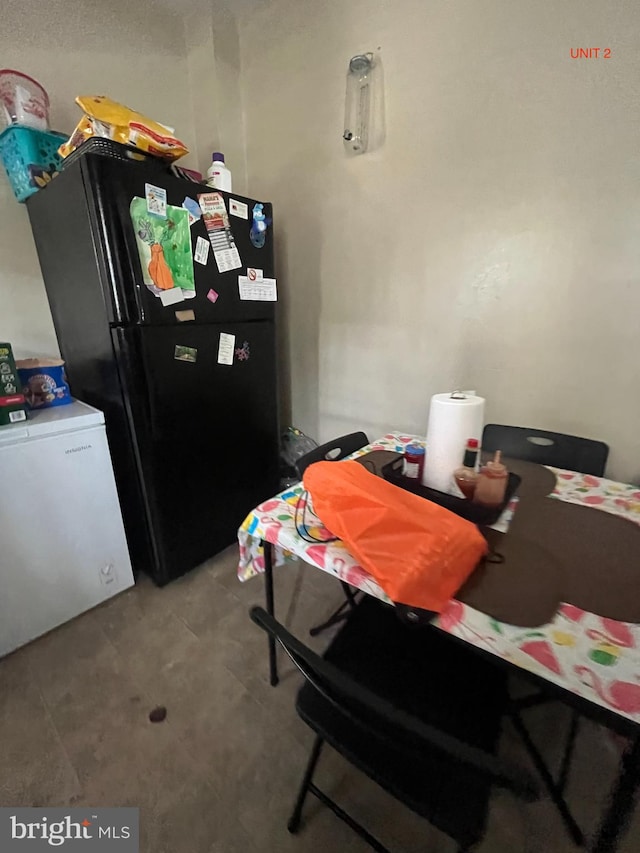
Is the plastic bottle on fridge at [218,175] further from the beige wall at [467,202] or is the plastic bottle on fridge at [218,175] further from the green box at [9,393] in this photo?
the green box at [9,393]

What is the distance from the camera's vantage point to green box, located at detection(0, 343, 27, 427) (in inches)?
49.4

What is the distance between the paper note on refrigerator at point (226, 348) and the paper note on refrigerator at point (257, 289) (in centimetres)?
20

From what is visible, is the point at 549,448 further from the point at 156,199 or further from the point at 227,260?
the point at 156,199

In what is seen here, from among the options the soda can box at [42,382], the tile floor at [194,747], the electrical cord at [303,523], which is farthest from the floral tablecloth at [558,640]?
the soda can box at [42,382]

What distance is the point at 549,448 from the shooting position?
126cm

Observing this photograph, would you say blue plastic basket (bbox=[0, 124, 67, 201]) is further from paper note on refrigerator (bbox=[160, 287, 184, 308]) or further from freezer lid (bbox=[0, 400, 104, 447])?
freezer lid (bbox=[0, 400, 104, 447])

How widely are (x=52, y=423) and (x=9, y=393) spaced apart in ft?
0.61

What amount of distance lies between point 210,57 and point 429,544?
8.58ft

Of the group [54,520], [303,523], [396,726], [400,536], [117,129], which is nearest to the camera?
[396,726]

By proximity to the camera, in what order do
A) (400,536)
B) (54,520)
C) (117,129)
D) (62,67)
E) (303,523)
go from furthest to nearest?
(62,67), (54,520), (117,129), (303,523), (400,536)

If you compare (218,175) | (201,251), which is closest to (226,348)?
(201,251)

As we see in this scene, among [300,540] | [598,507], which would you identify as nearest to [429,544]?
[300,540]

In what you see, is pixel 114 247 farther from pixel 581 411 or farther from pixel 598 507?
pixel 581 411

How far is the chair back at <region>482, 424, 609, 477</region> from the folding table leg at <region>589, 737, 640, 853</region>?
90cm
